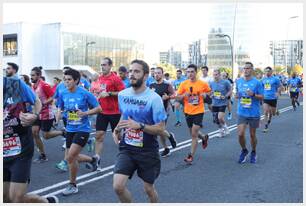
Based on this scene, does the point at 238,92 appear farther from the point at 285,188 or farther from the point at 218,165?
the point at 285,188

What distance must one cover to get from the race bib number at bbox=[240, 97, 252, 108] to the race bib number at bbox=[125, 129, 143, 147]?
4.14 meters

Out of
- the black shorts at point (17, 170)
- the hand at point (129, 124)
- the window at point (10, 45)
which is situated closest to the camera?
the black shorts at point (17, 170)

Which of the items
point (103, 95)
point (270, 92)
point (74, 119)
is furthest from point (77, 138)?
point (270, 92)

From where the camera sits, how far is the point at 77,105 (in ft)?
21.4

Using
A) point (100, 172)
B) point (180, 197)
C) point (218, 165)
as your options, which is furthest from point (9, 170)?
point (218, 165)

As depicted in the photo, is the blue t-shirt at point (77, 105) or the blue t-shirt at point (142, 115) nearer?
the blue t-shirt at point (142, 115)

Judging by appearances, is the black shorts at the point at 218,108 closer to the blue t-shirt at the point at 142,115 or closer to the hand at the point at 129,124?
the blue t-shirt at the point at 142,115

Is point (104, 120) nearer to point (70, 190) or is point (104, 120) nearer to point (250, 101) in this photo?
point (70, 190)

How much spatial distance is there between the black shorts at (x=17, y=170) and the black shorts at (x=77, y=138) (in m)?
1.81

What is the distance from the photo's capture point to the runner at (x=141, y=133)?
4613 mm

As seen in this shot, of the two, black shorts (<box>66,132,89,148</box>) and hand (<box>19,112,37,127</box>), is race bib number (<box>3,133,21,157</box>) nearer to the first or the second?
hand (<box>19,112,37,127</box>)

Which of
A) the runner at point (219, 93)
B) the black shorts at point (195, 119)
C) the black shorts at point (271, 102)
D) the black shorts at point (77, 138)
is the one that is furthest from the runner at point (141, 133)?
the black shorts at point (271, 102)

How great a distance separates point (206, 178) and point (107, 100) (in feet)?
7.37

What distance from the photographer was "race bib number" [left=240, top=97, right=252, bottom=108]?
8375 mm
